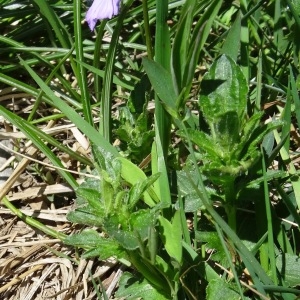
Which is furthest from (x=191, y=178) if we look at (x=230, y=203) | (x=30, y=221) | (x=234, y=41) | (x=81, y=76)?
(x=30, y=221)

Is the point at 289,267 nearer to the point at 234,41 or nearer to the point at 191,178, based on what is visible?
the point at 191,178

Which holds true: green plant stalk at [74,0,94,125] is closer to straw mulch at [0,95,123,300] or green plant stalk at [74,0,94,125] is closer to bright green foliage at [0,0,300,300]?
bright green foliage at [0,0,300,300]

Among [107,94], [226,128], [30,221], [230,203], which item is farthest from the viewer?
Result: [30,221]

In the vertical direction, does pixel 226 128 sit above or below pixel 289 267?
above

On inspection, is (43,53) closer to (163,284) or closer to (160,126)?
→ (160,126)

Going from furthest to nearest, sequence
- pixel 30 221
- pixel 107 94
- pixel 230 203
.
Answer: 1. pixel 30 221
2. pixel 107 94
3. pixel 230 203

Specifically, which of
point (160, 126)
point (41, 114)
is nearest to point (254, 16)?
point (160, 126)

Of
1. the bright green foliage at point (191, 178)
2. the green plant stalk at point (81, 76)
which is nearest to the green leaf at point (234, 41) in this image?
the bright green foliage at point (191, 178)
